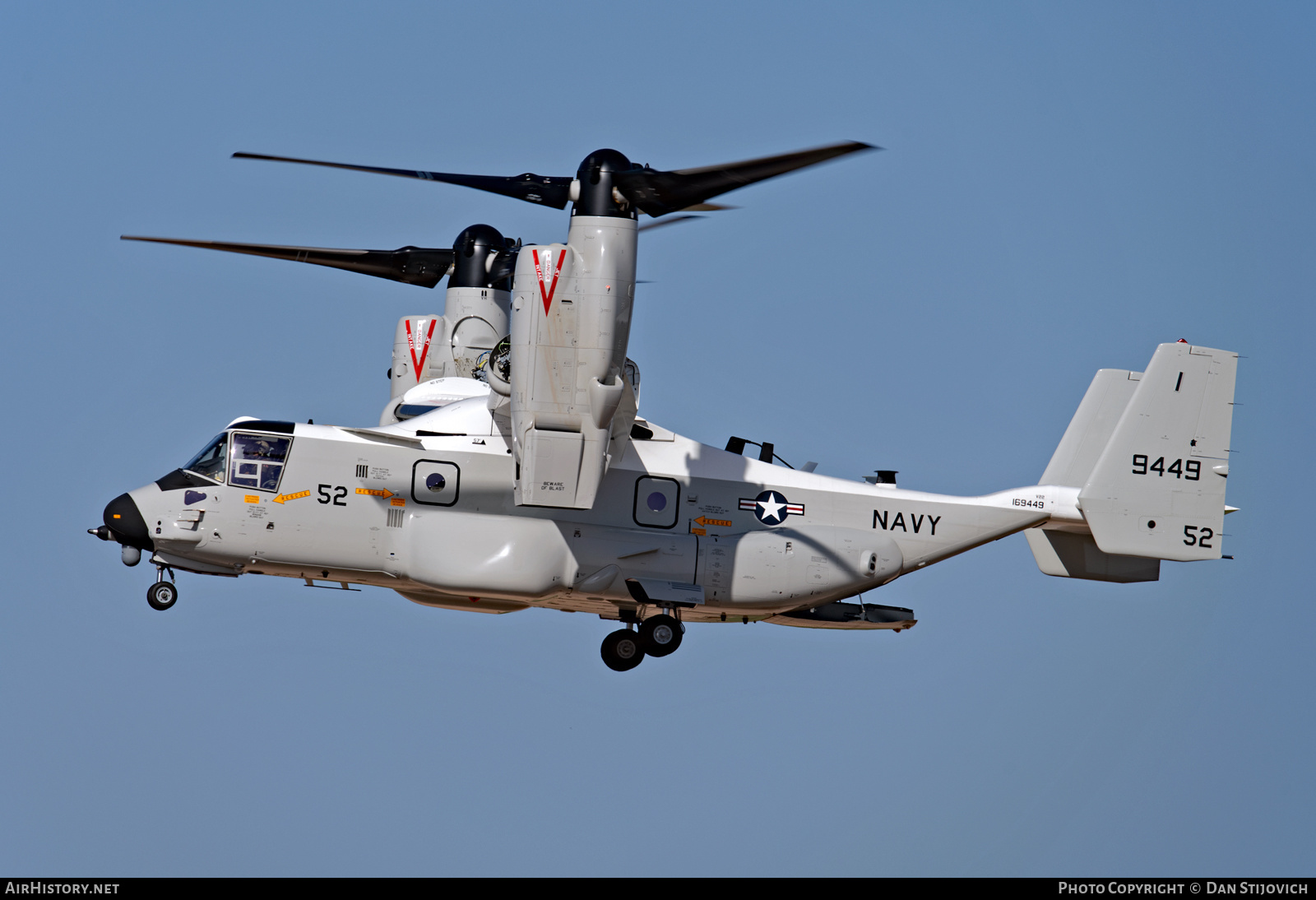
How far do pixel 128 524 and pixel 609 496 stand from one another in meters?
5.63

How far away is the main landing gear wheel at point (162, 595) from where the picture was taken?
2180cm

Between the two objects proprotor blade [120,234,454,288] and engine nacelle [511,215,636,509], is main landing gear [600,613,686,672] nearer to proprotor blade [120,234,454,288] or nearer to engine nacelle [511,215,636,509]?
engine nacelle [511,215,636,509]

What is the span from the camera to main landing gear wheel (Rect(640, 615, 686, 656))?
72.3ft

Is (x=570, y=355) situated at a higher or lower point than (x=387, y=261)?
lower

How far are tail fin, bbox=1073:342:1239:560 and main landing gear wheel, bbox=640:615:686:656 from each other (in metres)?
5.62

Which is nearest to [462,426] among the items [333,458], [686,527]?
[333,458]

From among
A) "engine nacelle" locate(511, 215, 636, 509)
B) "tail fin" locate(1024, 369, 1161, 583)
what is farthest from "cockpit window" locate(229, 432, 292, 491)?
"tail fin" locate(1024, 369, 1161, 583)

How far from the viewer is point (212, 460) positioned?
21.9 metres

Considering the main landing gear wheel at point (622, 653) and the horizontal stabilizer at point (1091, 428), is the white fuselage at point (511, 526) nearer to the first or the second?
the main landing gear wheel at point (622, 653)

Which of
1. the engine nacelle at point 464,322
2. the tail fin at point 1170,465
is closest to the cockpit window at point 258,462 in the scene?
the engine nacelle at point 464,322

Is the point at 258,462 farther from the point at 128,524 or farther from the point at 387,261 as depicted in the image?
the point at 387,261

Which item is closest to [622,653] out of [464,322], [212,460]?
[212,460]

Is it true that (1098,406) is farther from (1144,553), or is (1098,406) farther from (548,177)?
(548,177)

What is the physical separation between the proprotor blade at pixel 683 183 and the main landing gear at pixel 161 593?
7.23 m
